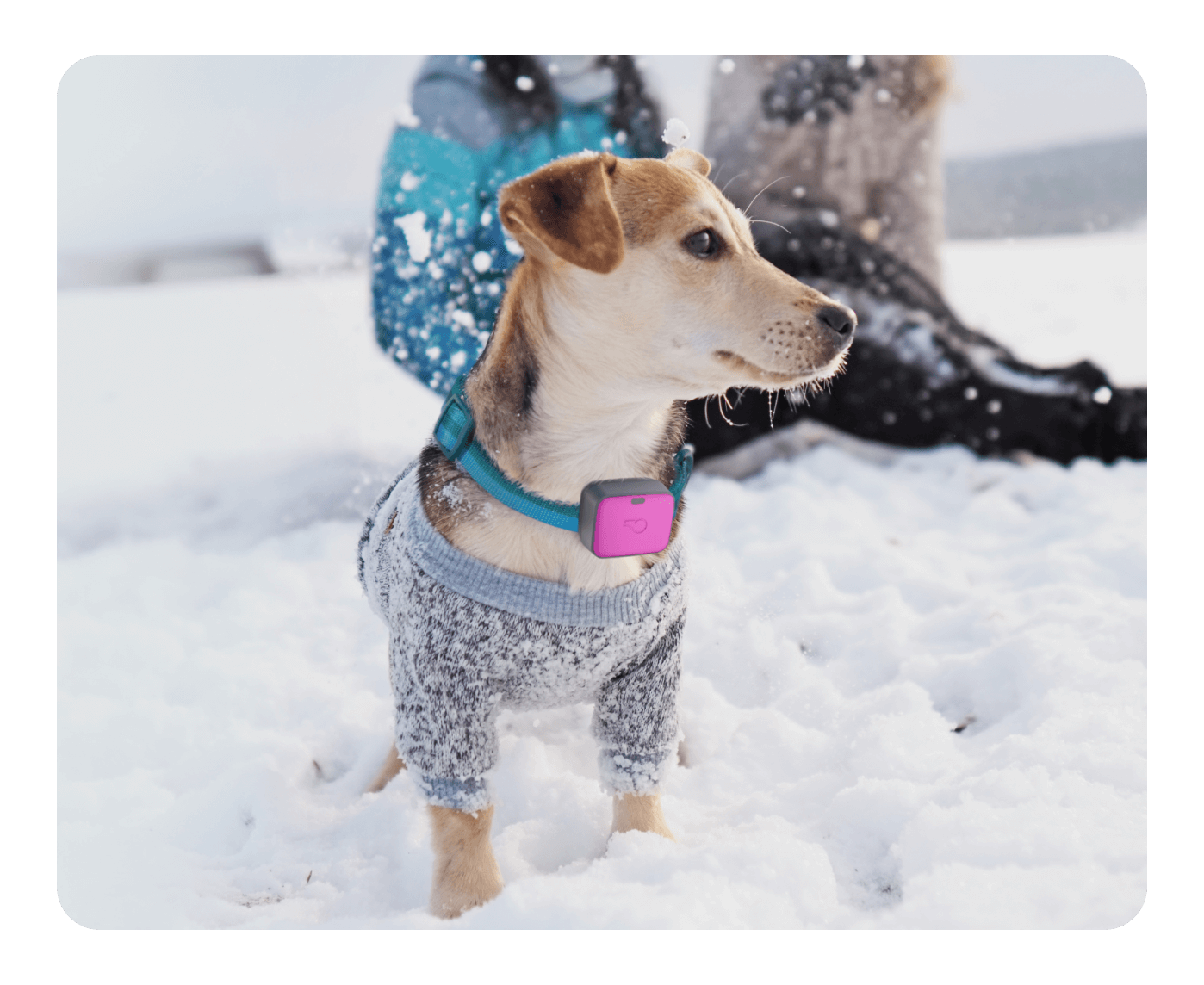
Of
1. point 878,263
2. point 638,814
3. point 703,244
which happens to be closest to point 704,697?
point 638,814

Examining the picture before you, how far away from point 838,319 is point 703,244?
0.27m

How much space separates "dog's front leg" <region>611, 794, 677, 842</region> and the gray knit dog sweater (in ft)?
0.09

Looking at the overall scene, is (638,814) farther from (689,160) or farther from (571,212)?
(689,160)

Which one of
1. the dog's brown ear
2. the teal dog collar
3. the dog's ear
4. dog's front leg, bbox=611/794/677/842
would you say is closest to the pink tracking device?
the teal dog collar

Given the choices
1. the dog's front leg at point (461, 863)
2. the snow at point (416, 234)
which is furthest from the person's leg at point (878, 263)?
the dog's front leg at point (461, 863)

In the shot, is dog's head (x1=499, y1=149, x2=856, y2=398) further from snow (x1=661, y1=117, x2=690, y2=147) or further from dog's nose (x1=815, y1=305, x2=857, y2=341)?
snow (x1=661, y1=117, x2=690, y2=147)

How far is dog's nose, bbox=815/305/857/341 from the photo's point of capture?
4.61ft

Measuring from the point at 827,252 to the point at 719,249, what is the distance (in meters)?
2.53

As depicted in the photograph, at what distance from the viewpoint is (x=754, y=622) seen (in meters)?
2.54

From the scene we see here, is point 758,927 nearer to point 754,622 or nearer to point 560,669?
point 560,669

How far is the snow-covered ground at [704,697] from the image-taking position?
5.03 feet

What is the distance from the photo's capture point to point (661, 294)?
1.39 m

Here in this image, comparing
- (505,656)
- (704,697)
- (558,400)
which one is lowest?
(704,697)

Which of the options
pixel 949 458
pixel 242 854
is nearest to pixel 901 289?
pixel 949 458
